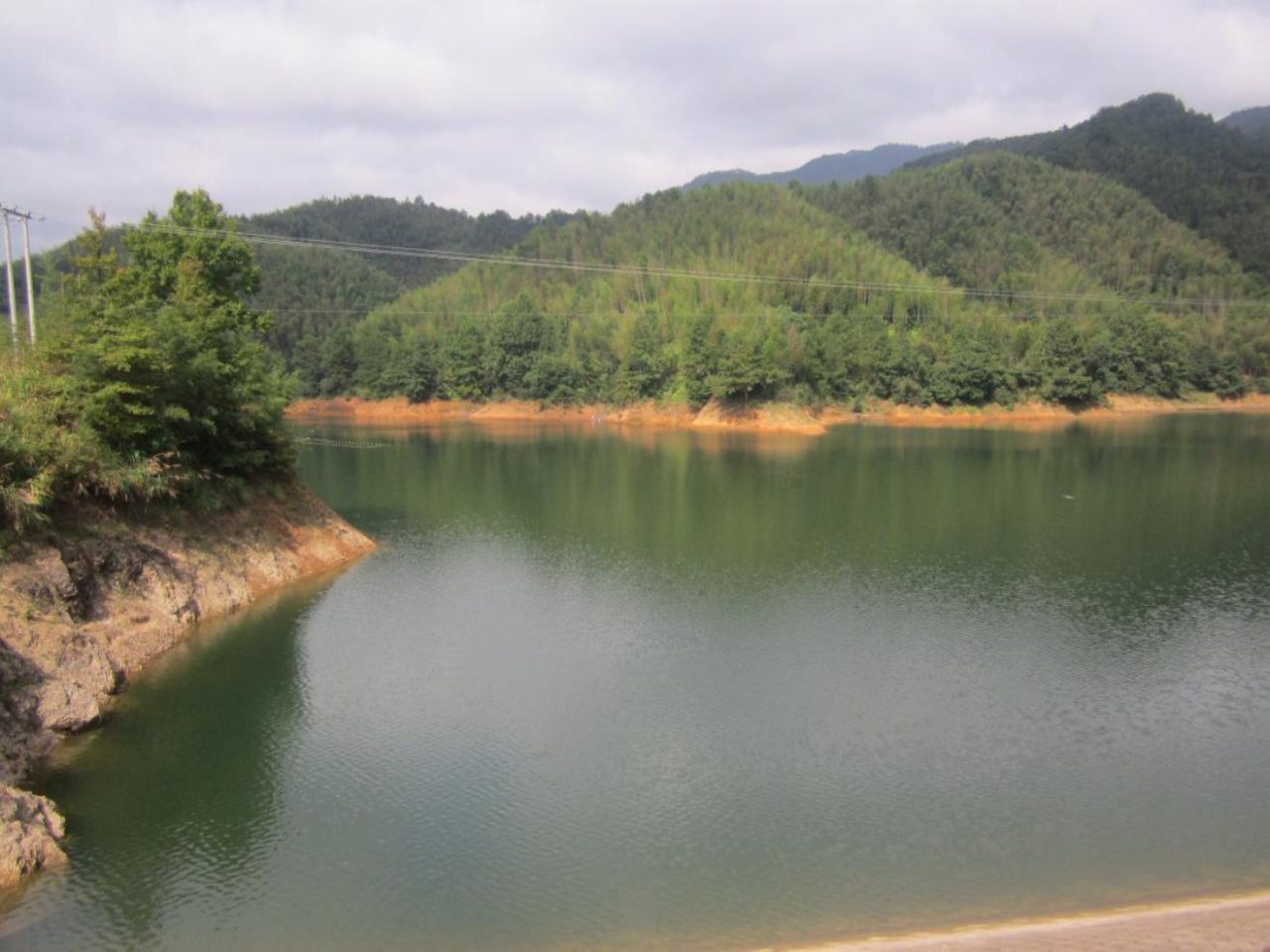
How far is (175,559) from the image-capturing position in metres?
22.8

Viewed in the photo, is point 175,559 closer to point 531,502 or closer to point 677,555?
point 677,555

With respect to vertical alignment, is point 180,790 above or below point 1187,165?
below

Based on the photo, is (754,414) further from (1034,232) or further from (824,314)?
(1034,232)

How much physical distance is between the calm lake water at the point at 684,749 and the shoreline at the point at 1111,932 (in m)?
0.35

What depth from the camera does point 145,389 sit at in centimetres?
2158

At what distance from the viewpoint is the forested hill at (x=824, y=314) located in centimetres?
8069

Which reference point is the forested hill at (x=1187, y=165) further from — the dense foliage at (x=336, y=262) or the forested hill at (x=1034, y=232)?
the dense foliage at (x=336, y=262)

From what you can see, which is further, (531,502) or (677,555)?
(531,502)

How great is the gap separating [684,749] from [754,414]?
193ft

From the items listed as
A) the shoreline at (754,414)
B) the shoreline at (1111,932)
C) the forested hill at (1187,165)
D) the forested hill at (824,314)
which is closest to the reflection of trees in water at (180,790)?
the shoreline at (1111,932)

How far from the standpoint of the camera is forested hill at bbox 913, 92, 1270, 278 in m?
123

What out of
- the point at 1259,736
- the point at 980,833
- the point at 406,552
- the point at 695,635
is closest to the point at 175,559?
the point at 406,552

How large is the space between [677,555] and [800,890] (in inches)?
729

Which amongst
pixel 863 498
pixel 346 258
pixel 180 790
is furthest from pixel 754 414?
pixel 346 258
